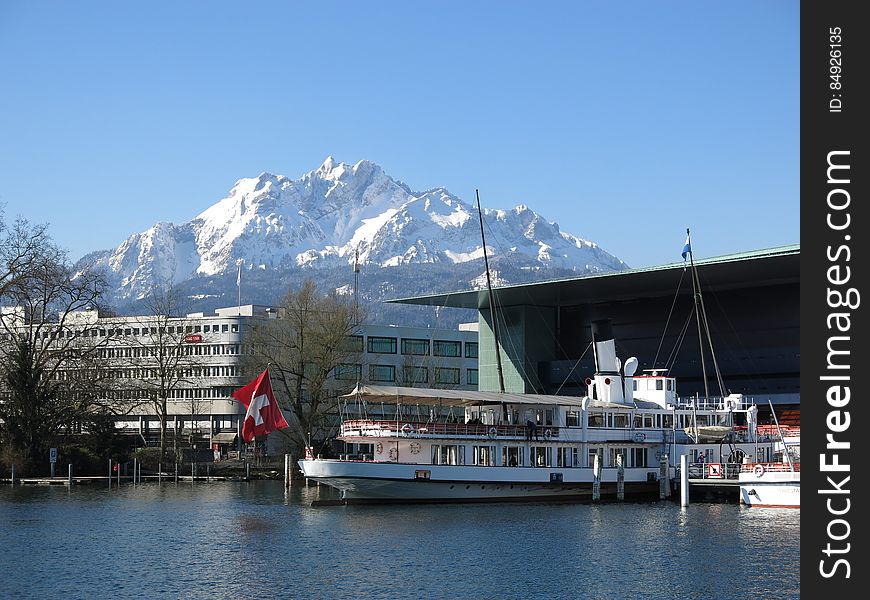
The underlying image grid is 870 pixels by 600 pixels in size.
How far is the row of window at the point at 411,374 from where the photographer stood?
119 metres

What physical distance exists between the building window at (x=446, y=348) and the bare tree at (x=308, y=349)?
40551mm

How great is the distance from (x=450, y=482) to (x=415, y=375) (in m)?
61.4

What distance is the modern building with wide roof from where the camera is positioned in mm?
94938

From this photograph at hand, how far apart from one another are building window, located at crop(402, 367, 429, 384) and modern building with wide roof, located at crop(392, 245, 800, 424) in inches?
329

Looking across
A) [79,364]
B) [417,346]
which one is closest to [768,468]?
[79,364]

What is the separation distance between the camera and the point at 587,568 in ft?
136

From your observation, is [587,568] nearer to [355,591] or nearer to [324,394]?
[355,591]

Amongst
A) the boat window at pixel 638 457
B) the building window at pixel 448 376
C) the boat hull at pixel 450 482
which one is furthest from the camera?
the building window at pixel 448 376

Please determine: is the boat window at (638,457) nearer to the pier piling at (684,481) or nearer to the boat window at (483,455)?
the pier piling at (684,481)

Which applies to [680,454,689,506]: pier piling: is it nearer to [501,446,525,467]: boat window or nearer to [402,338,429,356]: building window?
[501,446,525,467]: boat window

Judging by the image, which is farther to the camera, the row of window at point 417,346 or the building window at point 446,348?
the building window at point 446,348

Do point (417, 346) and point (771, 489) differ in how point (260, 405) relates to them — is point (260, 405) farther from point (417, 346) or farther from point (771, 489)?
point (417, 346)

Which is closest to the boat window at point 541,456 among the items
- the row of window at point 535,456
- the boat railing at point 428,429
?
the row of window at point 535,456

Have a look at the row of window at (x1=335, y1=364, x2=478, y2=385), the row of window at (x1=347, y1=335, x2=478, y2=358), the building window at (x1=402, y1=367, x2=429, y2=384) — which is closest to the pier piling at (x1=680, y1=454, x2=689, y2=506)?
the row of window at (x1=335, y1=364, x2=478, y2=385)
